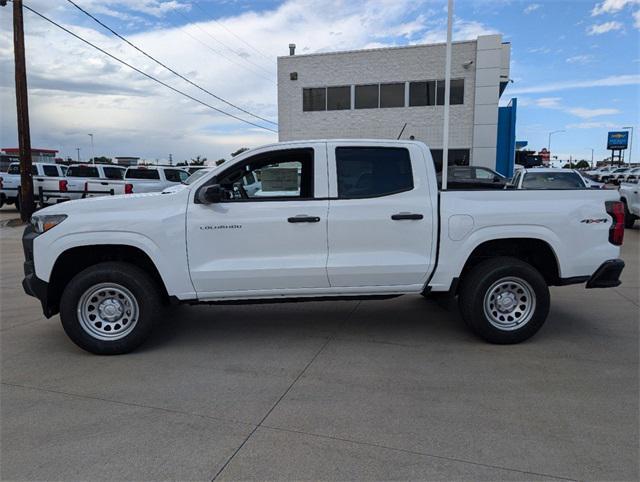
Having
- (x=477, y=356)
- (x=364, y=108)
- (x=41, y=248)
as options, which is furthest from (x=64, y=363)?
(x=364, y=108)

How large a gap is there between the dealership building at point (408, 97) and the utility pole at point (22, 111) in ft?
47.7

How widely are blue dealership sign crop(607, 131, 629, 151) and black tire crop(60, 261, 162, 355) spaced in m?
94.6

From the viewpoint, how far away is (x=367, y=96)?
27.1 metres

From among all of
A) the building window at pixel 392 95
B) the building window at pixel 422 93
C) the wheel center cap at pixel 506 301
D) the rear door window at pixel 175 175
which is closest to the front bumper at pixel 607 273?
the wheel center cap at pixel 506 301

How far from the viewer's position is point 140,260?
16.1 feet

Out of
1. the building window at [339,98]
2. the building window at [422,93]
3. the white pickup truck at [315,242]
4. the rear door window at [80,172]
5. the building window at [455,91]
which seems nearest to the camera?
the white pickup truck at [315,242]

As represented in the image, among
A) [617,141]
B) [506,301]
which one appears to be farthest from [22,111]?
[617,141]

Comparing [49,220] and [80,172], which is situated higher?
[80,172]

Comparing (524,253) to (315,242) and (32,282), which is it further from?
(32,282)

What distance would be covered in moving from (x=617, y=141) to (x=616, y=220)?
9292 centimetres

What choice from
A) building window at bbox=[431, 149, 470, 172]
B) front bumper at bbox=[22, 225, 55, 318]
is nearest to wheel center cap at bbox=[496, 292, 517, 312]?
front bumper at bbox=[22, 225, 55, 318]

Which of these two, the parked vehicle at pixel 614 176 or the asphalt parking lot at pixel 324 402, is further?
the parked vehicle at pixel 614 176

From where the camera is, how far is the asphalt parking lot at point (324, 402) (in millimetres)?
2975

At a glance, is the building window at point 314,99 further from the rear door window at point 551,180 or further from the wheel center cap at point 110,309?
the wheel center cap at point 110,309
